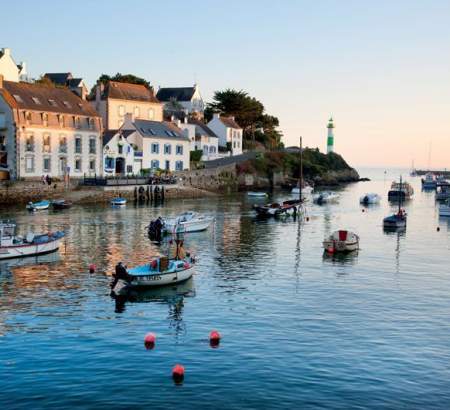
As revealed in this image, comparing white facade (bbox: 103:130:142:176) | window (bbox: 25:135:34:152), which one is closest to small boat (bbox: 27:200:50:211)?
window (bbox: 25:135:34:152)

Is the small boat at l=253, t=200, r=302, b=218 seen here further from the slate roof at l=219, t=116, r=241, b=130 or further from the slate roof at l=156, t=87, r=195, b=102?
the slate roof at l=156, t=87, r=195, b=102

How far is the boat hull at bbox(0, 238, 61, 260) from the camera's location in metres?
53.3

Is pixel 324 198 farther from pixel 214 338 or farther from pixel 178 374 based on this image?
pixel 178 374

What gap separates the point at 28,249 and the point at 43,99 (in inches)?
2341

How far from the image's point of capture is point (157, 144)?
129875 millimetres

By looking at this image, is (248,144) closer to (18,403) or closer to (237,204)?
(237,204)

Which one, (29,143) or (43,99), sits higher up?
(43,99)

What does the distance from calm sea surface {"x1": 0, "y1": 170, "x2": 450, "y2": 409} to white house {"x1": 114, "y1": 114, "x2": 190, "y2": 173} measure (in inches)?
2543

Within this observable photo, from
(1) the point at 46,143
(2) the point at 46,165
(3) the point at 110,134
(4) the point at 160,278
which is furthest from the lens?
(3) the point at 110,134

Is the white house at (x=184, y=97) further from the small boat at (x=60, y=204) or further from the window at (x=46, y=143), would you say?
the small boat at (x=60, y=204)

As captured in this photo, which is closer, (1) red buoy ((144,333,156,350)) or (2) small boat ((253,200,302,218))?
(1) red buoy ((144,333,156,350))

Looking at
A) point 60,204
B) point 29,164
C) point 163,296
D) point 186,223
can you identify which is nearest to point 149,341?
point 163,296

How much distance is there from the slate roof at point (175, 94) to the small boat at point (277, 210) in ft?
323

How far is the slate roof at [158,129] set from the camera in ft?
423
